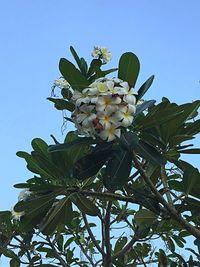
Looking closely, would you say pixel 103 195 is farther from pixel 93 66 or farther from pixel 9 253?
pixel 9 253

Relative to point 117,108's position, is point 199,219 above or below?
below

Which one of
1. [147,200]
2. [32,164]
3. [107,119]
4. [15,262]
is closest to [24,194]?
[32,164]

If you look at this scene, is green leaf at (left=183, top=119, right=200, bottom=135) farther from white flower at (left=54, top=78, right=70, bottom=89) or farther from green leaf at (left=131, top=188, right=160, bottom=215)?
white flower at (left=54, top=78, right=70, bottom=89)

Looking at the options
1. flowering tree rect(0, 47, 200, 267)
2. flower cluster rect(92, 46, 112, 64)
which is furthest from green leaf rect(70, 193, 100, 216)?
flower cluster rect(92, 46, 112, 64)

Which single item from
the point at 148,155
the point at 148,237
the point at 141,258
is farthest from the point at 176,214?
the point at 141,258

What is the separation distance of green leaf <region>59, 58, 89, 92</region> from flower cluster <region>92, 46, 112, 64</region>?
0.75m

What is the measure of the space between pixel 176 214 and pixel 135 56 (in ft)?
1.59

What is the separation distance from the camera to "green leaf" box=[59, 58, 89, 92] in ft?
4.99

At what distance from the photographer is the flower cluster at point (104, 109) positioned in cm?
135

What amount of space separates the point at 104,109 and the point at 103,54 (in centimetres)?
101

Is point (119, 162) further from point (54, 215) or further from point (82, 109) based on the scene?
point (54, 215)

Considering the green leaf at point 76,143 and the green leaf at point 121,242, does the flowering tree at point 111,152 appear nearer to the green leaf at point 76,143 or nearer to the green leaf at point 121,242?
the green leaf at point 76,143

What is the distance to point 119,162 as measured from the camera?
1544 mm

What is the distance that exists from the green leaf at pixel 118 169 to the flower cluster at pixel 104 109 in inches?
6.2
